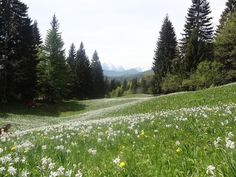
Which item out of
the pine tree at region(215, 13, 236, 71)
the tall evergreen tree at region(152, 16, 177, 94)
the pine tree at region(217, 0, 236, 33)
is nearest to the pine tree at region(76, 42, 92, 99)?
the tall evergreen tree at region(152, 16, 177, 94)

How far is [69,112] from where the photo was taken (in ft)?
197

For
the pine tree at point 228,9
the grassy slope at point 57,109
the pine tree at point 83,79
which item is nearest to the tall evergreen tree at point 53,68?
the grassy slope at point 57,109

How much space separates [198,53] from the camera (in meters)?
68.9

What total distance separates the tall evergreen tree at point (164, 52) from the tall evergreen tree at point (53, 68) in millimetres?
27601

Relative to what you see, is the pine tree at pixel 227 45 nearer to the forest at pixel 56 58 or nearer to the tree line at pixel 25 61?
the forest at pixel 56 58

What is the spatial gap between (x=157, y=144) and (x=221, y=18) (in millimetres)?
77994

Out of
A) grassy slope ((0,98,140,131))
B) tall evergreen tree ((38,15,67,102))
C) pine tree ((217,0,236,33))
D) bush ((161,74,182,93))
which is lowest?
grassy slope ((0,98,140,131))

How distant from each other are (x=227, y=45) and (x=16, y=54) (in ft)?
119

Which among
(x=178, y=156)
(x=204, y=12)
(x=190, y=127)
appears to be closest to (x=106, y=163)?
(x=178, y=156)

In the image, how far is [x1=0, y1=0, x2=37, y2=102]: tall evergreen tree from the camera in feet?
196

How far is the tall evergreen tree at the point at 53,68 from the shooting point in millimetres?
67812

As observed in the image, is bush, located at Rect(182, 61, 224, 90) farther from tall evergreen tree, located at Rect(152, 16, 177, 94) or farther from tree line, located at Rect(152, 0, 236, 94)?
tall evergreen tree, located at Rect(152, 16, 177, 94)

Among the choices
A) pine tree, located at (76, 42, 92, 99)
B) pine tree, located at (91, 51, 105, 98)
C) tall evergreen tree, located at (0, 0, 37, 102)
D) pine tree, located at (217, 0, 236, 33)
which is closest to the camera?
tall evergreen tree, located at (0, 0, 37, 102)

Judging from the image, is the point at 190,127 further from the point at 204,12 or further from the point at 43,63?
the point at 204,12
